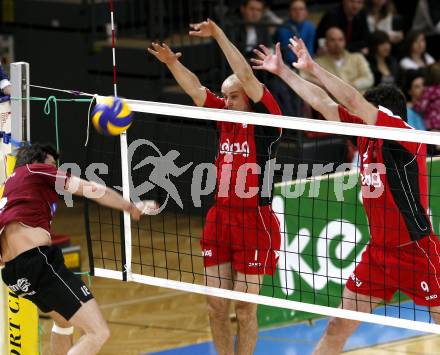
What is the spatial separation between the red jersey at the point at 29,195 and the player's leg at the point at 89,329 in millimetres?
661

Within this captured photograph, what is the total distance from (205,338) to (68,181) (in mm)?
3141

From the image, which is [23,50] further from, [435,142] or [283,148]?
[435,142]

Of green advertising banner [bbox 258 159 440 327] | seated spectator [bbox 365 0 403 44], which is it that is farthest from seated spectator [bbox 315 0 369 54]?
green advertising banner [bbox 258 159 440 327]

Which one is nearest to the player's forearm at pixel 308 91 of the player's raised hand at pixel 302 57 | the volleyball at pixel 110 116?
the player's raised hand at pixel 302 57

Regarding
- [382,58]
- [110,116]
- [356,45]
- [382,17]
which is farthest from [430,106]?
[110,116]

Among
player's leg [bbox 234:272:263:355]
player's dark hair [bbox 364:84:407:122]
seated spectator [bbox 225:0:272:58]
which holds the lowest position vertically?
player's leg [bbox 234:272:263:355]

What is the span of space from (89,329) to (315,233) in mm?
3263

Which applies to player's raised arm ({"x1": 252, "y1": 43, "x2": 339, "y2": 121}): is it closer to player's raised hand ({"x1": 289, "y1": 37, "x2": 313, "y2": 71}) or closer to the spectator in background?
player's raised hand ({"x1": 289, "y1": 37, "x2": 313, "y2": 71})

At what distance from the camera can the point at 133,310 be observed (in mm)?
10625

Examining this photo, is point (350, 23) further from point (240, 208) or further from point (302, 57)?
point (302, 57)

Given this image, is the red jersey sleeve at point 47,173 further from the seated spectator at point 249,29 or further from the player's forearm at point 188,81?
the seated spectator at point 249,29

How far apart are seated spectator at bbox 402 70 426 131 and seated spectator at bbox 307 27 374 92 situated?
718mm

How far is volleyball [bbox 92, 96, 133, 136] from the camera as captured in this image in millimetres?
7270

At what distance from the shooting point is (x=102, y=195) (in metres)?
7.16
